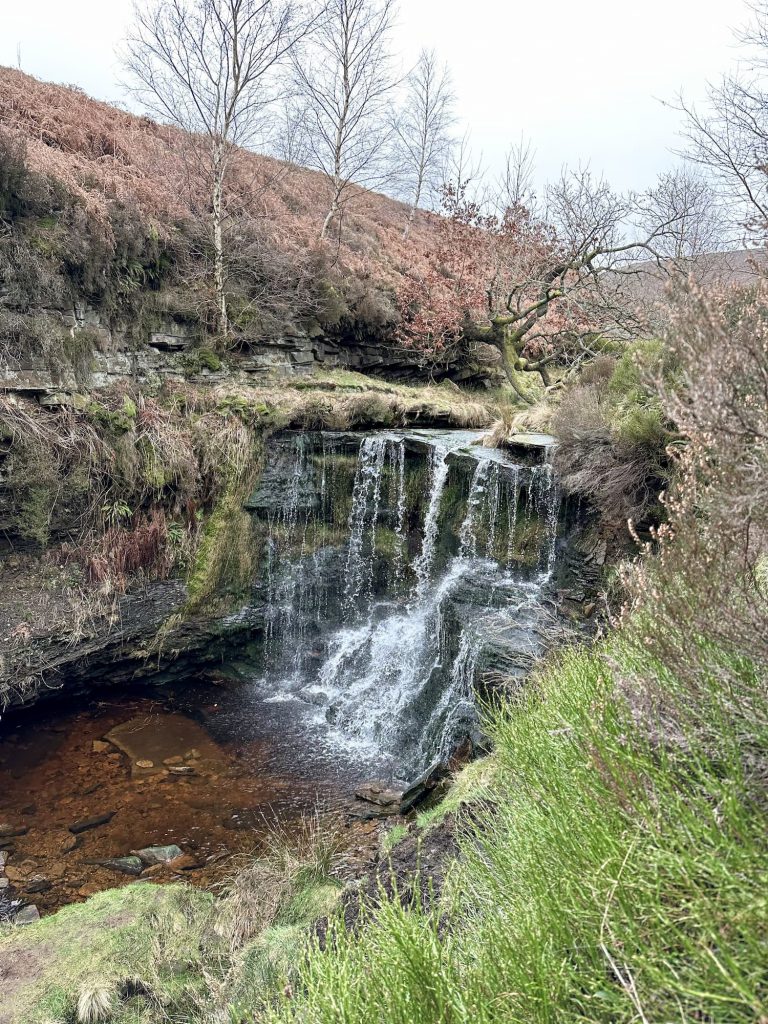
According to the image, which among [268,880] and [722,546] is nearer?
[722,546]

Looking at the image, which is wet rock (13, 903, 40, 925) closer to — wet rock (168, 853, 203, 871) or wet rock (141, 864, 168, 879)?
wet rock (141, 864, 168, 879)

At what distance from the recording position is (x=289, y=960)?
101 inches

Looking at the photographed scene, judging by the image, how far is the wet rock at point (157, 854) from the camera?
4762 millimetres

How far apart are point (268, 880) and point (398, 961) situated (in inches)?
112

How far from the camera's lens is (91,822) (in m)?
5.17

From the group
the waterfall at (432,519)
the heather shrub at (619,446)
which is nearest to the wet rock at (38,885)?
the waterfall at (432,519)

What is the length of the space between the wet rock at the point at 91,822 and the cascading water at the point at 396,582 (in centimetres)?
213

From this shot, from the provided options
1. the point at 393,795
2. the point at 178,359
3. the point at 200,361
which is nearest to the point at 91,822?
the point at 393,795

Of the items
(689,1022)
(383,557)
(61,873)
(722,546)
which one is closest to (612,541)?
(383,557)

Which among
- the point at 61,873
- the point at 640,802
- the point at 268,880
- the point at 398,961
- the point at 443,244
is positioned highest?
the point at 443,244

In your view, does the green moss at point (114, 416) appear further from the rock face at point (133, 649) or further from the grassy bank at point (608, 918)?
the grassy bank at point (608, 918)

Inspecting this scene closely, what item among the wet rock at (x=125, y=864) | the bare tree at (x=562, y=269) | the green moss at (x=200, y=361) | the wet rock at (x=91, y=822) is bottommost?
the wet rock at (x=91, y=822)

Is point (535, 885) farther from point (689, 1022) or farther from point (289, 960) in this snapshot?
point (289, 960)

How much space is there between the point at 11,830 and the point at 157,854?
1.41m
